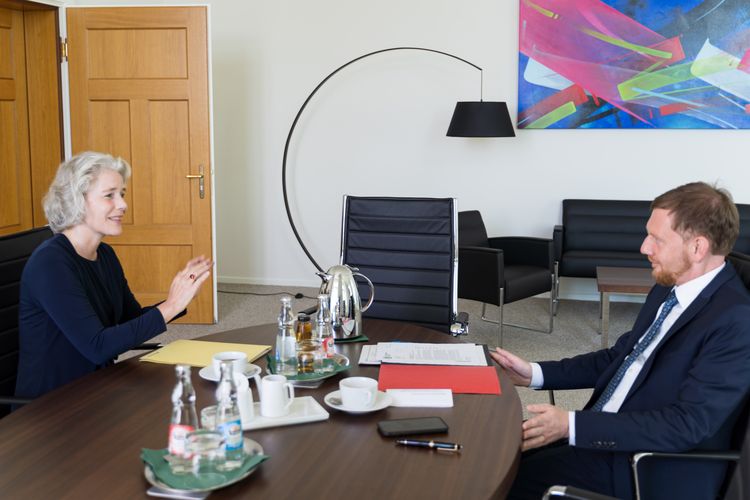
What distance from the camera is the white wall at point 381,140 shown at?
6.15 m

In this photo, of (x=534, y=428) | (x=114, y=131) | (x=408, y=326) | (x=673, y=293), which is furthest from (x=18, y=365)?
(x=114, y=131)

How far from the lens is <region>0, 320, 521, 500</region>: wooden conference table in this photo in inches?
56.4

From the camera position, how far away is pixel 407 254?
3320mm

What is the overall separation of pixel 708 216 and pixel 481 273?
3.12 meters

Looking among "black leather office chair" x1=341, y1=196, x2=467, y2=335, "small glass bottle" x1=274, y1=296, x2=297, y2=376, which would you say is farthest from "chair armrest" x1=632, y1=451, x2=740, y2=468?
"black leather office chair" x1=341, y1=196, x2=467, y2=335

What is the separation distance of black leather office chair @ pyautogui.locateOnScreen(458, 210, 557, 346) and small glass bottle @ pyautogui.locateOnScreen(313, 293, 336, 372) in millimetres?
2660

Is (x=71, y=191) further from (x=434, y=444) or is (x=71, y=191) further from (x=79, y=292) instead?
(x=434, y=444)

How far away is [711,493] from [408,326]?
42.0 inches

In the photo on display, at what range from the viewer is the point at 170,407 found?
183cm

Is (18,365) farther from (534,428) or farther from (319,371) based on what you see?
(534,428)

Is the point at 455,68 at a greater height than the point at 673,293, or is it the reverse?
the point at 455,68

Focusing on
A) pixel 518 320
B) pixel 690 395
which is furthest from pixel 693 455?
pixel 518 320

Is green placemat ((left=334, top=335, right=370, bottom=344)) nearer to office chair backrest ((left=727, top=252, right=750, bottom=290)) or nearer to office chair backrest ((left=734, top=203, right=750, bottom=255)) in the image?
office chair backrest ((left=727, top=252, right=750, bottom=290))

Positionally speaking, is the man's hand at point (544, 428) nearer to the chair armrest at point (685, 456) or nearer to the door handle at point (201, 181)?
the chair armrest at point (685, 456)
